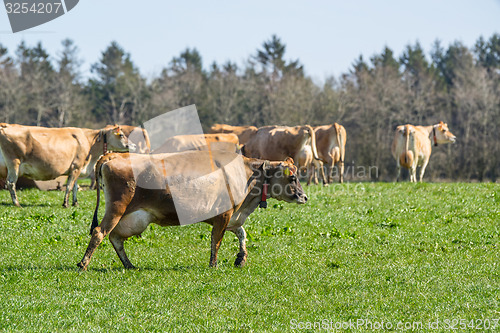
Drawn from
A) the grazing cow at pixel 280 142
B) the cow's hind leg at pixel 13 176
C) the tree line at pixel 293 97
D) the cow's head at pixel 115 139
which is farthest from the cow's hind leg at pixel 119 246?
the tree line at pixel 293 97

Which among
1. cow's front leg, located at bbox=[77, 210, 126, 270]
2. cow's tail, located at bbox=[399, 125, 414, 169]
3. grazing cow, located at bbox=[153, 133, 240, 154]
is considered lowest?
cow's tail, located at bbox=[399, 125, 414, 169]

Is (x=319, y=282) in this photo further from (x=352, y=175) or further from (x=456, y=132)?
(x=456, y=132)

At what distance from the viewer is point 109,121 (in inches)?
2712

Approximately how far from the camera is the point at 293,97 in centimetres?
6191

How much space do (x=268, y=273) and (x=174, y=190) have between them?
211 cm

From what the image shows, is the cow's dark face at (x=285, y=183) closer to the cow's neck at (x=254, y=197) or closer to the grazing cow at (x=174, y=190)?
the grazing cow at (x=174, y=190)

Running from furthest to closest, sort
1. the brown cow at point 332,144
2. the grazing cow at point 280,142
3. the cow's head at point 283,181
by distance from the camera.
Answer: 1. the brown cow at point 332,144
2. the grazing cow at point 280,142
3. the cow's head at point 283,181

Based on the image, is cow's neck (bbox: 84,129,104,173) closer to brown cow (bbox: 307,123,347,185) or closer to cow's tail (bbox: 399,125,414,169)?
brown cow (bbox: 307,123,347,185)

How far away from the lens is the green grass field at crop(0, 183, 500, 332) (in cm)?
743

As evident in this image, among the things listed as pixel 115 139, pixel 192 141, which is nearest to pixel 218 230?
pixel 115 139

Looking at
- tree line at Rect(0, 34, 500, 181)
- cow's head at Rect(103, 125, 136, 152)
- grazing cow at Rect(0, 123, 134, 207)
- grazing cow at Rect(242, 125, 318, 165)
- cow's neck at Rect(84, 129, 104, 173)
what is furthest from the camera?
tree line at Rect(0, 34, 500, 181)

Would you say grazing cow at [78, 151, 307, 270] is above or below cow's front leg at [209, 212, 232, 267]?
above

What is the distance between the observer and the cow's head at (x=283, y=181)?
35.5 ft

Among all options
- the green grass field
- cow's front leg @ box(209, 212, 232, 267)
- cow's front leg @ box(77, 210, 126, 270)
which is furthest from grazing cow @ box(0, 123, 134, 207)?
cow's front leg @ box(209, 212, 232, 267)
